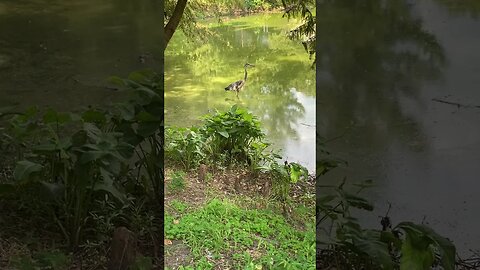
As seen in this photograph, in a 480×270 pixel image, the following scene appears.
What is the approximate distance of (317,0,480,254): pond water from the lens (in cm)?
126

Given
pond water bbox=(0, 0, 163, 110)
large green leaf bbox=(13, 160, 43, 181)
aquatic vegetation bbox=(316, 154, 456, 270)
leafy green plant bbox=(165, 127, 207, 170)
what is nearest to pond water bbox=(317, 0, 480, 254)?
aquatic vegetation bbox=(316, 154, 456, 270)

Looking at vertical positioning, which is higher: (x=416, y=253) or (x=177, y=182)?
(x=177, y=182)

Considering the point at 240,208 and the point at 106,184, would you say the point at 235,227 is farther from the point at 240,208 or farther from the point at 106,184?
the point at 106,184

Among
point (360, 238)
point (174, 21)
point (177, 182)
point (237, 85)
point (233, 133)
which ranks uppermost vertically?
point (174, 21)

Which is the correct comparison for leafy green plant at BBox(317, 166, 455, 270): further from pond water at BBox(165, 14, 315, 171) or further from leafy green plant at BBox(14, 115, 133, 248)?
leafy green plant at BBox(14, 115, 133, 248)

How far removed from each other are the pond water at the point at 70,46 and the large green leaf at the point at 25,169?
0.42 feet

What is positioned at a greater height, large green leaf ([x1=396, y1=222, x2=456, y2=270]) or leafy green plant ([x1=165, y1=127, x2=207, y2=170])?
leafy green plant ([x1=165, y1=127, x2=207, y2=170])

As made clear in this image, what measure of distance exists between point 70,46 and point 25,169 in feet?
0.91

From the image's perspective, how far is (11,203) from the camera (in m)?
1.29

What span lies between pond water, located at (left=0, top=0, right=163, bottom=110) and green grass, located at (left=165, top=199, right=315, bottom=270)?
1.14 ft

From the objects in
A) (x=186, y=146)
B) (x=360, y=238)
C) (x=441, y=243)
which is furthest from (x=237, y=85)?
(x=441, y=243)

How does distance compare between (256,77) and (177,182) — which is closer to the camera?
(256,77)

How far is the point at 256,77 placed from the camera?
125cm

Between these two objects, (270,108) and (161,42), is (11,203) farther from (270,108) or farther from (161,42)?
(270,108)
